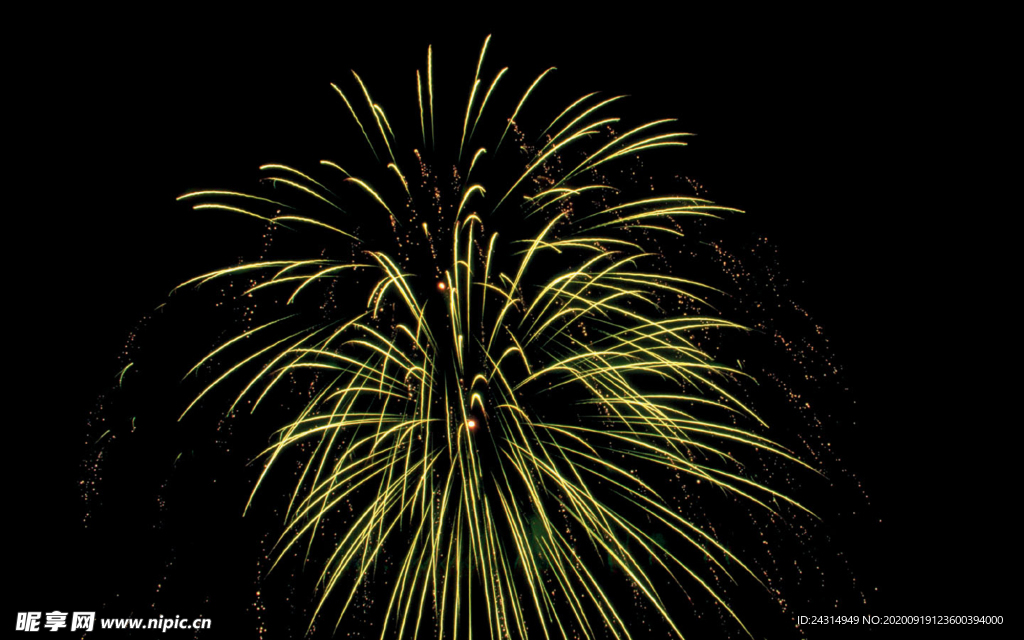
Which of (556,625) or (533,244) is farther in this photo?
(556,625)

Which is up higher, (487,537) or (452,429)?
(452,429)

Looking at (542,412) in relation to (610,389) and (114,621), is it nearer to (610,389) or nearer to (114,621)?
(610,389)

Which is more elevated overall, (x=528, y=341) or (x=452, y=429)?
(x=528, y=341)

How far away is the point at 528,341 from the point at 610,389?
893 mm

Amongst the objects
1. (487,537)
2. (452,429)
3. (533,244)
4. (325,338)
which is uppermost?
(533,244)

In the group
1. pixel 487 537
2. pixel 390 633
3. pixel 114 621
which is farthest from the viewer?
pixel 114 621

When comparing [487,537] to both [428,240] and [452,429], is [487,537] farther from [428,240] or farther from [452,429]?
[428,240]

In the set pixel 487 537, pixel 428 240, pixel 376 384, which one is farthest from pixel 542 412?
pixel 428 240

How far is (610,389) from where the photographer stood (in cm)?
475

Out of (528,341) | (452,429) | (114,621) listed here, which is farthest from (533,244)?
(114,621)

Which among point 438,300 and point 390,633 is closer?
point 438,300

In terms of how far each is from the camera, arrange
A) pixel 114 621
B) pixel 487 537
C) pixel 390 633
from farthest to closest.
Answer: pixel 114 621, pixel 390 633, pixel 487 537

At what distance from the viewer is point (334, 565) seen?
18.1ft

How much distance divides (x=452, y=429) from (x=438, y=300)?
1.21 meters
